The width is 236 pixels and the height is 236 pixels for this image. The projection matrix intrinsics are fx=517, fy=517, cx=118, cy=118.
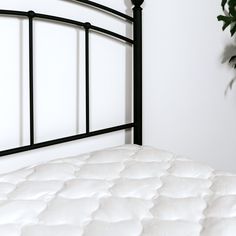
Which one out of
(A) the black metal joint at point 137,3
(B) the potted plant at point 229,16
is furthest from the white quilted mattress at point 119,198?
(B) the potted plant at point 229,16

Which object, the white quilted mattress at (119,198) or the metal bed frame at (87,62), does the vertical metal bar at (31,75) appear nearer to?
the metal bed frame at (87,62)

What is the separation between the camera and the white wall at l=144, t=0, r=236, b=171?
223cm

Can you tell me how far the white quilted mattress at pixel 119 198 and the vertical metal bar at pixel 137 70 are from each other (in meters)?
0.32

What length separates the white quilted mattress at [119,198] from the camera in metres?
1.23

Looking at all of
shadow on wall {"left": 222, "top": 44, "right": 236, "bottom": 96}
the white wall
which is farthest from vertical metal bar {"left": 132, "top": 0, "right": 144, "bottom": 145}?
shadow on wall {"left": 222, "top": 44, "right": 236, "bottom": 96}

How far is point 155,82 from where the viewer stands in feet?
7.36

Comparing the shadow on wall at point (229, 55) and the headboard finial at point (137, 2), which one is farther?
the shadow on wall at point (229, 55)

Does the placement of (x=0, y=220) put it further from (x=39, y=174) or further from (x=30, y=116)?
(x=30, y=116)

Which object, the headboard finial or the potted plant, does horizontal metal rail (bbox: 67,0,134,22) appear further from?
the potted plant

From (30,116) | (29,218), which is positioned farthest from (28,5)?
(29,218)

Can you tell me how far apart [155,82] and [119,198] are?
0.92 m

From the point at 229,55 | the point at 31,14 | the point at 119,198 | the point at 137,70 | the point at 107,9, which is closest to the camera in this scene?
the point at 119,198

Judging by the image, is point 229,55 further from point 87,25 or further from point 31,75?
point 31,75

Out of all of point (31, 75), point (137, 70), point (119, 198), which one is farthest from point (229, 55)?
point (119, 198)
